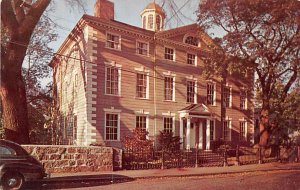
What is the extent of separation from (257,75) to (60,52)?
244 inches

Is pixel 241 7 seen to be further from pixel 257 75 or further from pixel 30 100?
pixel 30 100

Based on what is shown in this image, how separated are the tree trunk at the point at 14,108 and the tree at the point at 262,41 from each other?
4496 millimetres

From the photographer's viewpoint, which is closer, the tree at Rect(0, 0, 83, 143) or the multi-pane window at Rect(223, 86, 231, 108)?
the tree at Rect(0, 0, 83, 143)

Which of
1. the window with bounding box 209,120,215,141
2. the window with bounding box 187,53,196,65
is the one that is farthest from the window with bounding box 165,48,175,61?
the window with bounding box 209,120,215,141

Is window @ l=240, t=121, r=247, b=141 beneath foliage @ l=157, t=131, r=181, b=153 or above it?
above

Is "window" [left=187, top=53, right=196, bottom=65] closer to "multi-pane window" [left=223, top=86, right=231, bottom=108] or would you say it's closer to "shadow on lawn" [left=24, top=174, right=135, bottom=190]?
"multi-pane window" [left=223, top=86, right=231, bottom=108]

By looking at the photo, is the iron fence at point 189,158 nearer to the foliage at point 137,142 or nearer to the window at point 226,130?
the foliage at point 137,142

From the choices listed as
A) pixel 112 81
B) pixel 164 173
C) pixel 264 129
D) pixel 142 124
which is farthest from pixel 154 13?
pixel 264 129

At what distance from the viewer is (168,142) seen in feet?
32.7

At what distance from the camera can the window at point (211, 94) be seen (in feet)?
28.3

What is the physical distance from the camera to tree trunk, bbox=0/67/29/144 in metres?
6.41

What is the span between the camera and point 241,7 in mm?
8148

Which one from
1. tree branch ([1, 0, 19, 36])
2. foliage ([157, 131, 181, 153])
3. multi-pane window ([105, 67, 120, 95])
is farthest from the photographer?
foliage ([157, 131, 181, 153])

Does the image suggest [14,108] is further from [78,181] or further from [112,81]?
[112,81]
